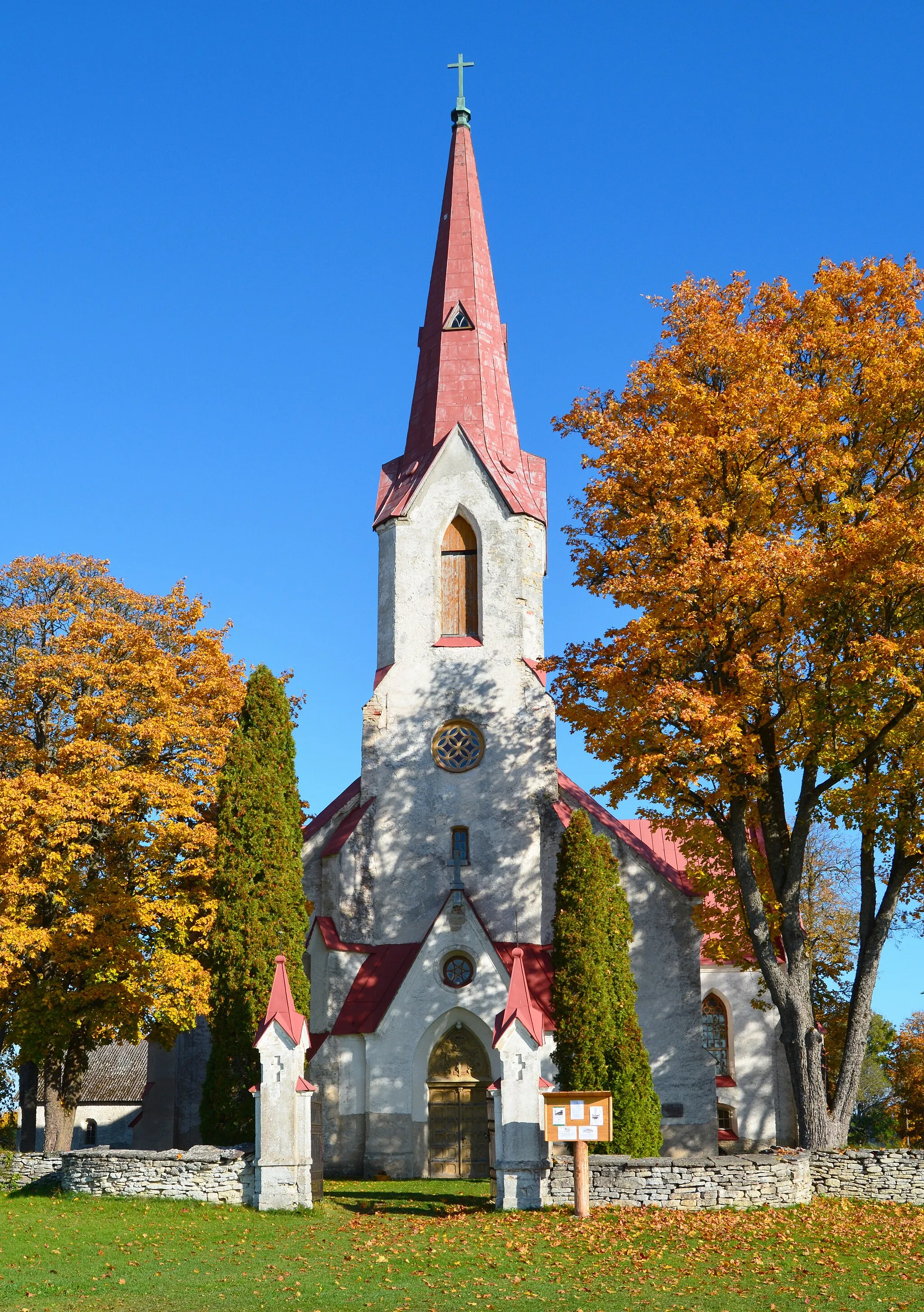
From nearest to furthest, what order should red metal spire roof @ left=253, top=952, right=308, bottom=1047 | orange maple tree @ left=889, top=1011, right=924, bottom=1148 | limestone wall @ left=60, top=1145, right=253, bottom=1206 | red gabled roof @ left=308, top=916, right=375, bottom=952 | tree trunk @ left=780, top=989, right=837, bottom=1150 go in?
limestone wall @ left=60, top=1145, right=253, bottom=1206 < red metal spire roof @ left=253, top=952, right=308, bottom=1047 < tree trunk @ left=780, top=989, right=837, bottom=1150 < red gabled roof @ left=308, top=916, right=375, bottom=952 < orange maple tree @ left=889, top=1011, right=924, bottom=1148

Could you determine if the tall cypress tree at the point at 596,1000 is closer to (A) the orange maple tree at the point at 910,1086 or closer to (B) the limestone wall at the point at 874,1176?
(B) the limestone wall at the point at 874,1176

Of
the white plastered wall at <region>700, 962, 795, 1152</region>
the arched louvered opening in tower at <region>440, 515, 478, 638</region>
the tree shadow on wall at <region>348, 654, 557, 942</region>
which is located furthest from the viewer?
the arched louvered opening in tower at <region>440, 515, 478, 638</region>

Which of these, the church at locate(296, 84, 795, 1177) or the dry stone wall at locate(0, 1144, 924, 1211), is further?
the church at locate(296, 84, 795, 1177)

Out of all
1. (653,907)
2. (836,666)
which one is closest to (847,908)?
(653,907)

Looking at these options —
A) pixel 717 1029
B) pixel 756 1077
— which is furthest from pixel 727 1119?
pixel 717 1029

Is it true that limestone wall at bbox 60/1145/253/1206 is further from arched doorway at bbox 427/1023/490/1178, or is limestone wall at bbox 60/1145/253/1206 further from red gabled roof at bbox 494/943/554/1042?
red gabled roof at bbox 494/943/554/1042

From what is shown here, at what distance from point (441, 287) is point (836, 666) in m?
17.7

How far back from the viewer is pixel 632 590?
1939cm

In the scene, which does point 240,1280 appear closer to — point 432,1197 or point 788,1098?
point 432,1197

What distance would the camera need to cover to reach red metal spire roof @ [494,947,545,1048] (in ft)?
60.2

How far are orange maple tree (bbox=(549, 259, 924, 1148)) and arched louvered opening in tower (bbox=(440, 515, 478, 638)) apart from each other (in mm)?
7901

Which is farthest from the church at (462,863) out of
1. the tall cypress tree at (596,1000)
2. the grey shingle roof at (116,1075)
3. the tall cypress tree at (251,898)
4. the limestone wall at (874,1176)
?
the grey shingle roof at (116,1075)

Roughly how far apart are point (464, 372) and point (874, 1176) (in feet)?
66.0

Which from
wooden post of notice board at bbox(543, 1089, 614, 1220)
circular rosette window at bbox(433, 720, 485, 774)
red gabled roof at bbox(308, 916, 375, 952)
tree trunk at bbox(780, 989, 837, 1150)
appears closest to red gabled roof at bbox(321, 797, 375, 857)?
red gabled roof at bbox(308, 916, 375, 952)
